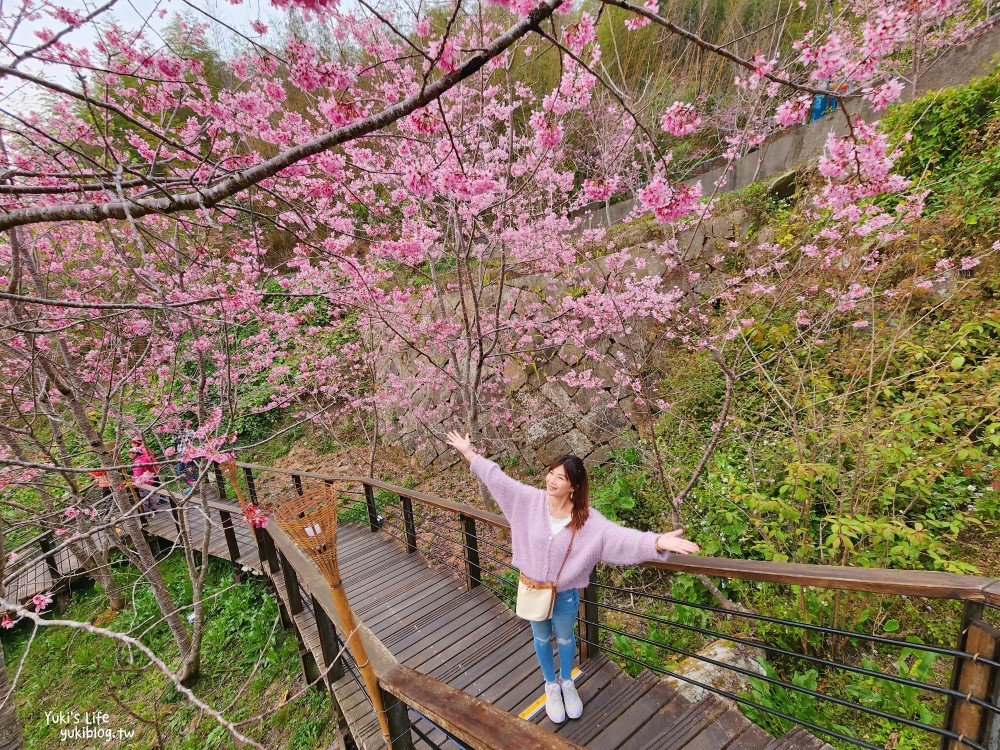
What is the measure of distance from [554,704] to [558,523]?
3.71ft

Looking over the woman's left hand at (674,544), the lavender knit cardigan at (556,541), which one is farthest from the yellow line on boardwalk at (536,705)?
the woman's left hand at (674,544)

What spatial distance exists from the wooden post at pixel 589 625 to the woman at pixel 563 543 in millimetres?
306

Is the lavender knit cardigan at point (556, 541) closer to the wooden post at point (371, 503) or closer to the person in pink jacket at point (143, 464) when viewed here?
the person in pink jacket at point (143, 464)

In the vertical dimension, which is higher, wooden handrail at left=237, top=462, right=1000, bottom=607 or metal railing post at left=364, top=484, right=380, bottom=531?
wooden handrail at left=237, top=462, right=1000, bottom=607

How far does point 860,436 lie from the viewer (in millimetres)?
2912

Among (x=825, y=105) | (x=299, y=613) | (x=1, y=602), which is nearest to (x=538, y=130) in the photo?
(x=1, y=602)

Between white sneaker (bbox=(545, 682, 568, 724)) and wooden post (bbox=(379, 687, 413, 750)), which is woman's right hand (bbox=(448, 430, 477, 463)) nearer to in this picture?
wooden post (bbox=(379, 687, 413, 750))

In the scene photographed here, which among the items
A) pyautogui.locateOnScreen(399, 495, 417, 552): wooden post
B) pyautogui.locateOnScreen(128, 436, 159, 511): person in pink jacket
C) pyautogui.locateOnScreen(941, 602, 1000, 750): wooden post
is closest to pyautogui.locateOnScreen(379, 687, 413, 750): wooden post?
pyautogui.locateOnScreen(128, 436, 159, 511): person in pink jacket

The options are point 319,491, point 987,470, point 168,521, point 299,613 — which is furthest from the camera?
point 168,521

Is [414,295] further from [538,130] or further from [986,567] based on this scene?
[986,567]

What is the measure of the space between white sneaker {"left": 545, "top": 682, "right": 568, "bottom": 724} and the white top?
3.32ft

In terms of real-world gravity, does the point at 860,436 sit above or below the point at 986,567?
above

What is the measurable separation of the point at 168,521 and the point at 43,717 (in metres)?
2.79

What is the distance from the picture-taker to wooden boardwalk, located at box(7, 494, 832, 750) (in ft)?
6.88
